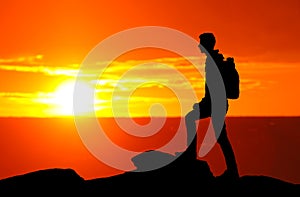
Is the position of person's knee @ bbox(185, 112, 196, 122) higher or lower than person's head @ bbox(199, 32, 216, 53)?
lower

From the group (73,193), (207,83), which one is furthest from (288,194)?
(73,193)

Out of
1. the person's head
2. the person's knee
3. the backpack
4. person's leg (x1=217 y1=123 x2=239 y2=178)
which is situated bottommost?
person's leg (x1=217 y1=123 x2=239 y2=178)

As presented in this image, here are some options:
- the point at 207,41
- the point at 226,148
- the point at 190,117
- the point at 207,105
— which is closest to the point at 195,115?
the point at 190,117

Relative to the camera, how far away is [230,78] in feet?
70.8

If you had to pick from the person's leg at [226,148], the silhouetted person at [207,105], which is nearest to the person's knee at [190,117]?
the silhouetted person at [207,105]

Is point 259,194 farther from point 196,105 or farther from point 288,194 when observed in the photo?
point 196,105

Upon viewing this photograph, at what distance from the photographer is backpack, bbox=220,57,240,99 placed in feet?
70.5

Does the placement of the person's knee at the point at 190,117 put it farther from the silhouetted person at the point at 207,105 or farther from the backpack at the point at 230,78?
the backpack at the point at 230,78

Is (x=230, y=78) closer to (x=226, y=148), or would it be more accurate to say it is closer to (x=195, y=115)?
(x=195, y=115)

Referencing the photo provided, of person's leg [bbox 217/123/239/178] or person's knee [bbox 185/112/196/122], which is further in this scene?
person's leg [bbox 217/123/239/178]

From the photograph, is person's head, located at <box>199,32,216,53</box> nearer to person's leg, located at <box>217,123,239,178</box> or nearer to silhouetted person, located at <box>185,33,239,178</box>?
silhouetted person, located at <box>185,33,239,178</box>

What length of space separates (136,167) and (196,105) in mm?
A: 3374

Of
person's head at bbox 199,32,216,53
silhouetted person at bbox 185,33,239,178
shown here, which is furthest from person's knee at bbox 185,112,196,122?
person's head at bbox 199,32,216,53

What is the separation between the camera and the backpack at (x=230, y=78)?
21.5 m
